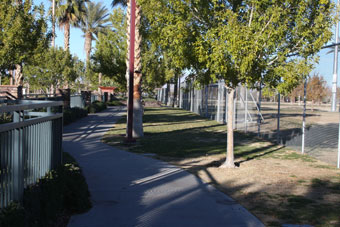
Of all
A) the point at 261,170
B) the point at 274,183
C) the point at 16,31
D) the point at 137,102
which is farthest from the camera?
the point at 137,102

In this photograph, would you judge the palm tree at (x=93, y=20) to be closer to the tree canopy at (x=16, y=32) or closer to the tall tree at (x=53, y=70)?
the tall tree at (x=53, y=70)

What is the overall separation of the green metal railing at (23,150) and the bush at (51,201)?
118mm

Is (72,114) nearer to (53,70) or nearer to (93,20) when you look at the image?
(53,70)

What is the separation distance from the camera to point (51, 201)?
494 centimetres

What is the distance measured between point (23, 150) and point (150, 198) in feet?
9.79

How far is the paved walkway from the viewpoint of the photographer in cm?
586

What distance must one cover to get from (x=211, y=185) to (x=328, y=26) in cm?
472

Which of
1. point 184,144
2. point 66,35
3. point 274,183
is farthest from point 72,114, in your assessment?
point 66,35

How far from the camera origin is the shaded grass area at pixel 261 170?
636cm

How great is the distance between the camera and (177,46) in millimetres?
9953

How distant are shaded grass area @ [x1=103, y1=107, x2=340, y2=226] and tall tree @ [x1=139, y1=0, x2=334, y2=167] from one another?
1.92 m

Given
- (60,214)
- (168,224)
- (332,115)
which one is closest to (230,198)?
(168,224)

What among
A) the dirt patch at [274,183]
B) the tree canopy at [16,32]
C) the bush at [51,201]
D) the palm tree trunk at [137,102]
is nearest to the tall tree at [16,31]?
the tree canopy at [16,32]

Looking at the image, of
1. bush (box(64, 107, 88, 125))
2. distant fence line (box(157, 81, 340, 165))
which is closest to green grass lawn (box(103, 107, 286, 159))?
distant fence line (box(157, 81, 340, 165))
